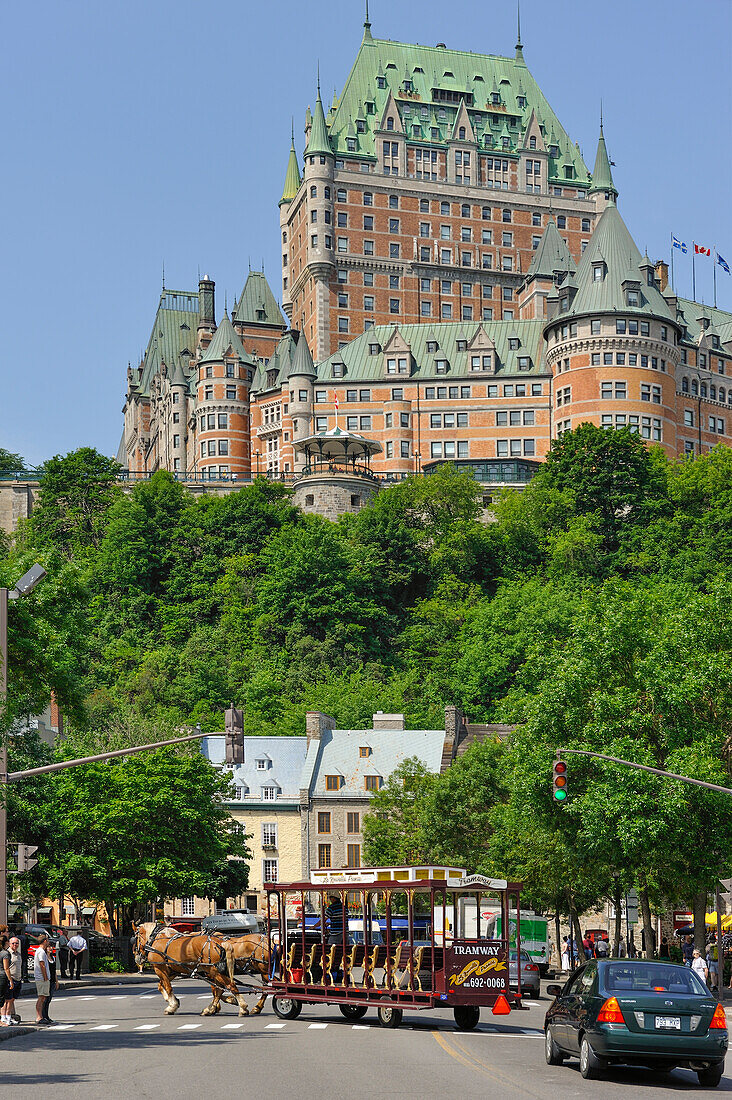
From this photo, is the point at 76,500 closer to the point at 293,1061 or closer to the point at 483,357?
the point at 483,357

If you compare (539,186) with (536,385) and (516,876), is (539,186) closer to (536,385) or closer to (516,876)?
(536,385)

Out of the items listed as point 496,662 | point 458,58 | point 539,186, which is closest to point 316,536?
point 496,662

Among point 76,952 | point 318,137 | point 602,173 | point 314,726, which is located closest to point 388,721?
point 314,726

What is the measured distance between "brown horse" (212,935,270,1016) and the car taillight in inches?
423

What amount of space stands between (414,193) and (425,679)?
217 ft

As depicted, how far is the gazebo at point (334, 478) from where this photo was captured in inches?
4670

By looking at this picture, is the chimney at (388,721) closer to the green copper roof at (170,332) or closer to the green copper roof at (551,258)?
the green copper roof at (551,258)

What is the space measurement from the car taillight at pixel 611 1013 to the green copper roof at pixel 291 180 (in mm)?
148639

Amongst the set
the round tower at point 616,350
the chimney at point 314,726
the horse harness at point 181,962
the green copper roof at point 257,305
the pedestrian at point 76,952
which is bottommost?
the pedestrian at point 76,952

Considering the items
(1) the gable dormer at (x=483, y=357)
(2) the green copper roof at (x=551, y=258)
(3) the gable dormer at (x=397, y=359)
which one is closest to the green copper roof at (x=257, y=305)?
(3) the gable dormer at (x=397, y=359)

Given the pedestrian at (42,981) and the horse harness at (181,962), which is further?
the horse harness at (181,962)

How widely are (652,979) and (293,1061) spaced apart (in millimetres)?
4890

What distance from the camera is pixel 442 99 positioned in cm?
16012

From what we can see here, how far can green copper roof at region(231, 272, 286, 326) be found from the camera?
15500cm
